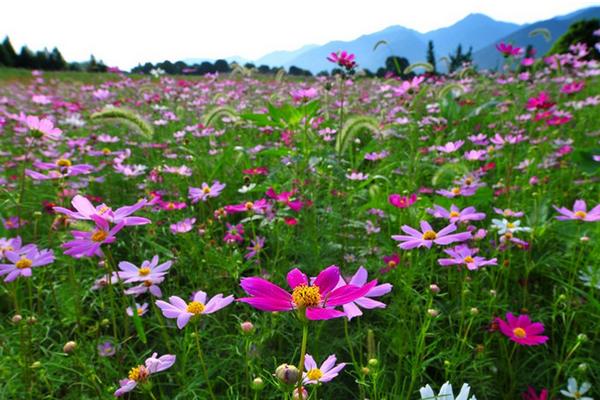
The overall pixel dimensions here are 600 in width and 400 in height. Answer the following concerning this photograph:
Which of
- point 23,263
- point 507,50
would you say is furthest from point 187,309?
point 507,50

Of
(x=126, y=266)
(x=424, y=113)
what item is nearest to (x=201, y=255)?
(x=126, y=266)

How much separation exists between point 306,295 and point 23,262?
90 cm

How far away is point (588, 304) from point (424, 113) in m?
2.78

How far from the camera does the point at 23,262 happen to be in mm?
1039

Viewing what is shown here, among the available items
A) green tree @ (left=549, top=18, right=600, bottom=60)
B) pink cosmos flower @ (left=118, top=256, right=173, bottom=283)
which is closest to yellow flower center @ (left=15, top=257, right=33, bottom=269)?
pink cosmos flower @ (left=118, top=256, right=173, bottom=283)

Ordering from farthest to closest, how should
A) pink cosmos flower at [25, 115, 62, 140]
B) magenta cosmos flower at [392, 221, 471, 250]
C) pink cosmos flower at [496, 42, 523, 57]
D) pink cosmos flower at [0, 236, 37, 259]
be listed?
pink cosmos flower at [496, 42, 523, 57] → pink cosmos flower at [25, 115, 62, 140] → pink cosmos flower at [0, 236, 37, 259] → magenta cosmos flower at [392, 221, 471, 250]

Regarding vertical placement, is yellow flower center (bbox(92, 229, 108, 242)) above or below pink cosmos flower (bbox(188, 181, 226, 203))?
above

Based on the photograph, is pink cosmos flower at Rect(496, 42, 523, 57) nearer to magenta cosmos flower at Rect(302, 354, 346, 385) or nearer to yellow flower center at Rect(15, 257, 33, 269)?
magenta cosmos flower at Rect(302, 354, 346, 385)

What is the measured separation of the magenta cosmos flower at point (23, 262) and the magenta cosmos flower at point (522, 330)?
115cm

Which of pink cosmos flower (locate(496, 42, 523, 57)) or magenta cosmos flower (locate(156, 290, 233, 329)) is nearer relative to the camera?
magenta cosmos flower (locate(156, 290, 233, 329))

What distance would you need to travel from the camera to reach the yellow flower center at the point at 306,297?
1.58ft

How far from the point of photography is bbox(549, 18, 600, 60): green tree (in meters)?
9.29

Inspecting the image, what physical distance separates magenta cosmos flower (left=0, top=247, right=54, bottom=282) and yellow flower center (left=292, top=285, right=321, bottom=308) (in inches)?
32.4

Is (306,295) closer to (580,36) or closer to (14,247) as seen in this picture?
(14,247)
